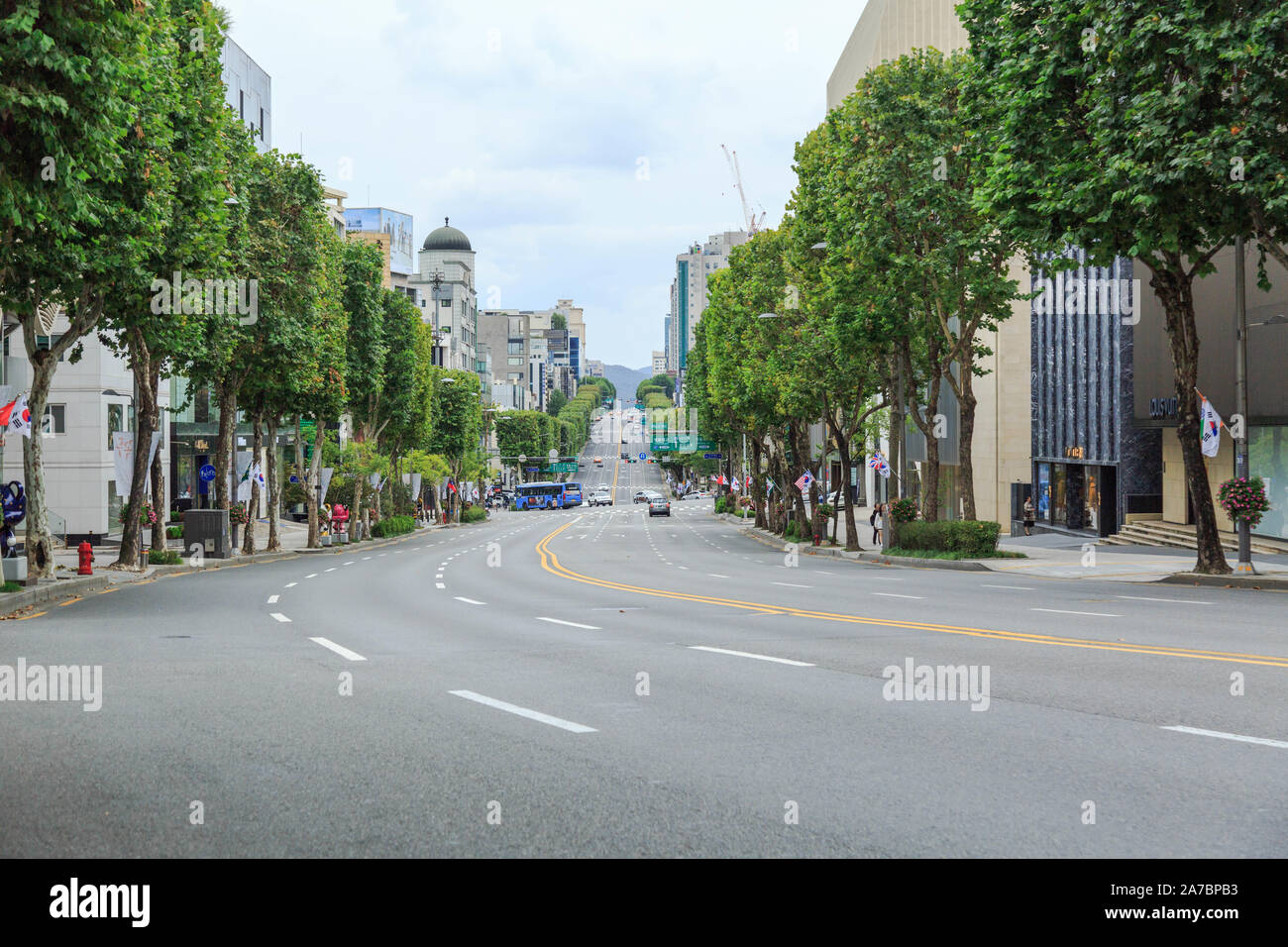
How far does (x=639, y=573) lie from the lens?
31.1 meters

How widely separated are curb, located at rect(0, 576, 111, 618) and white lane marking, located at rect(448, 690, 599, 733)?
1257cm

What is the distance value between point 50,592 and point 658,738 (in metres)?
18.9

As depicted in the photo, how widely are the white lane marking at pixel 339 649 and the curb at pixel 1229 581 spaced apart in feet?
57.3

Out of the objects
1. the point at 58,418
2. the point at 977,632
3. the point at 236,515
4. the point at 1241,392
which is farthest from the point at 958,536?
the point at 58,418

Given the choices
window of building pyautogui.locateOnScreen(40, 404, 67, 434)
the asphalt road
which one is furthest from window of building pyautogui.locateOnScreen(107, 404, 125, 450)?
the asphalt road

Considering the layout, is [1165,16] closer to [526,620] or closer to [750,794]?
[526,620]

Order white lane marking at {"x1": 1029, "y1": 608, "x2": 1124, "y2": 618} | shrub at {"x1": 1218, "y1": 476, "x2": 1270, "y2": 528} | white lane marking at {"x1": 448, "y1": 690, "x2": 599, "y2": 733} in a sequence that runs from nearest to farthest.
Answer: white lane marking at {"x1": 448, "y1": 690, "x2": 599, "y2": 733}
white lane marking at {"x1": 1029, "y1": 608, "x2": 1124, "y2": 618}
shrub at {"x1": 1218, "y1": 476, "x2": 1270, "y2": 528}

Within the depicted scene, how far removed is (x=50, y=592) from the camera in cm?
2344

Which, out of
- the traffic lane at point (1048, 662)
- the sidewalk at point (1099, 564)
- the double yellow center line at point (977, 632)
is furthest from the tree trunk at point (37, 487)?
the sidewalk at point (1099, 564)

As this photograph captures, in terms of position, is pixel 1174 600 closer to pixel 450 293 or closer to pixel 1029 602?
pixel 1029 602

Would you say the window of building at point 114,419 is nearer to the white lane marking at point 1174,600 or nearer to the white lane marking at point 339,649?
the white lane marking at point 339,649

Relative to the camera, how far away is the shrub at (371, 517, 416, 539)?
219 ft

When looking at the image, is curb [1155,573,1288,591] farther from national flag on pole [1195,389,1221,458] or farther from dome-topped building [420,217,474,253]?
dome-topped building [420,217,474,253]
